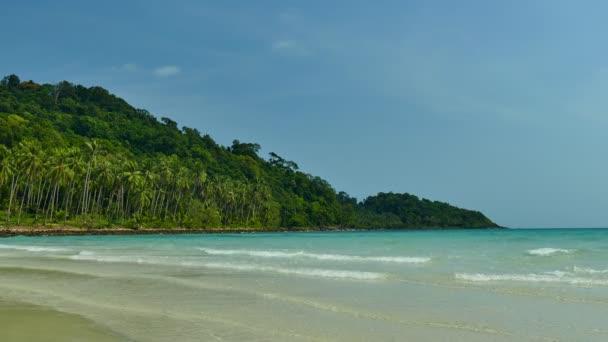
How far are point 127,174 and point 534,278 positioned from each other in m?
72.9

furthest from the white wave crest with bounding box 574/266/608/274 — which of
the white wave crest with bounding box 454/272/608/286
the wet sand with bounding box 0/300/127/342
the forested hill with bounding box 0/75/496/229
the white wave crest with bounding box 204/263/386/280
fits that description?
the forested hill with bounding box 0/75/496/229

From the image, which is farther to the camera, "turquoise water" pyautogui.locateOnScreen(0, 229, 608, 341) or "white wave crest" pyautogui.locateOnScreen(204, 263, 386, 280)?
"white wave crest" pyautogui.locateOnScreen(204, 263, 386, 280)

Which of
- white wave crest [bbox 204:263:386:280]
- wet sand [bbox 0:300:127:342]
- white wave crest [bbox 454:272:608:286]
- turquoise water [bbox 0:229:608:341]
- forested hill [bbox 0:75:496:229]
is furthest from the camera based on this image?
forested hill [bbox 0:75:496:229]

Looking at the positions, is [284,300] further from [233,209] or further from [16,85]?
[16,85]

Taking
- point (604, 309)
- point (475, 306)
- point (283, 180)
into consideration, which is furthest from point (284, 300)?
point (283, 180)

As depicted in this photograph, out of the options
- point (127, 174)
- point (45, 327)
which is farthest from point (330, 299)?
point (127, 174)

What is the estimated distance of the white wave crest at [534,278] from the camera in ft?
50.5

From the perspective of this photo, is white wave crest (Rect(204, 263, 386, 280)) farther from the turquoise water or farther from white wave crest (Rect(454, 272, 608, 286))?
white wave crest (Rect(454, 272, 608, 286))

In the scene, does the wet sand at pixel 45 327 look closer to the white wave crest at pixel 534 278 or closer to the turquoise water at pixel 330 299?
the turquoise water at pixel 330 299

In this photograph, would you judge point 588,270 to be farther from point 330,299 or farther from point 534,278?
point 330,299

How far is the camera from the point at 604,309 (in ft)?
36.1

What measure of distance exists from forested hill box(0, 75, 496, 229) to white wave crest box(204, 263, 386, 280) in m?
53.7

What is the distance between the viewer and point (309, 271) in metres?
19.5

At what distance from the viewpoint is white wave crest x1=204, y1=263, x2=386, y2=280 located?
17656 millimetres
